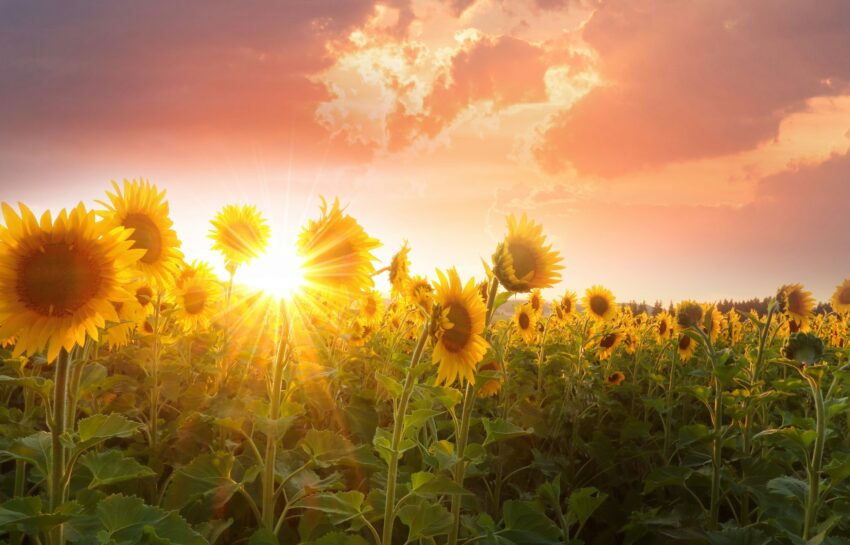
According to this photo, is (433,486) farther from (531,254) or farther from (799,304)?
(799,304)

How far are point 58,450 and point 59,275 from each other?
2.76ft

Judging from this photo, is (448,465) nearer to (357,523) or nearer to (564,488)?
(357,523)

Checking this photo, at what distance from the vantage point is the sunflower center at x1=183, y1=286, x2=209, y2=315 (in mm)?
6742

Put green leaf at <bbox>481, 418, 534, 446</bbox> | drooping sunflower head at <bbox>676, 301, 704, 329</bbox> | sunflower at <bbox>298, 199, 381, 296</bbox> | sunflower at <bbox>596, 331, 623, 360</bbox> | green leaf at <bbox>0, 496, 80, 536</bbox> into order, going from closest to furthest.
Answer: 1. green leaf at <bbox>0, 496, 80, 536</bbox>
2. green leaf at <bbox>481, 418, 534, 446</bbox>
3. sunflower at <bbox>298, 199, 381, 296</bbox>
4. drooping sunflower head at <bbox>676, 301, 704, 329</bbox>
5. sunflower at <bbox>596, 331, 623, 360</bbox>

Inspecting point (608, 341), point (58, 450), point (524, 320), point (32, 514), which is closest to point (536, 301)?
point (524, 320)

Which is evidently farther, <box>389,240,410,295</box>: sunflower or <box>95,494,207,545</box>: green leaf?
<box>389,240,410,295</box>: sunflower

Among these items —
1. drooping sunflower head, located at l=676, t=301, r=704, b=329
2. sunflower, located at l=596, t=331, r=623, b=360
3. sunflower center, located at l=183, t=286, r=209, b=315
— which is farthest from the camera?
sunflower, located at l=596, t=331, r=623, b=360

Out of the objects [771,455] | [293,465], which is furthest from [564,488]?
[293,465]

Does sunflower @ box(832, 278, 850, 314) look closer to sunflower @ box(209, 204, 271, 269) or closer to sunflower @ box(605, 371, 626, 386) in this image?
sunflower @ box(605, 371, 626, 386)

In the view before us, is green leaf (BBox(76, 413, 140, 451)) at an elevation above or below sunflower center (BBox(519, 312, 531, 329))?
below

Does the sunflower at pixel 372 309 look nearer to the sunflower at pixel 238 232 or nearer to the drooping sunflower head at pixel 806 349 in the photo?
the sunflower at pixel 238 232

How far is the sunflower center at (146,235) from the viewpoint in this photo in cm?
407

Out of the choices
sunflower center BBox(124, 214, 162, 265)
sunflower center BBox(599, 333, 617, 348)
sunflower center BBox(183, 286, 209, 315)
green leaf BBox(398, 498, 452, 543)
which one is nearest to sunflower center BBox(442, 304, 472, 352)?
green leaf BBox(398, 498, 452, 543)

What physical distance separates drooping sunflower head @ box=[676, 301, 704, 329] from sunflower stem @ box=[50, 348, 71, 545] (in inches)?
304
